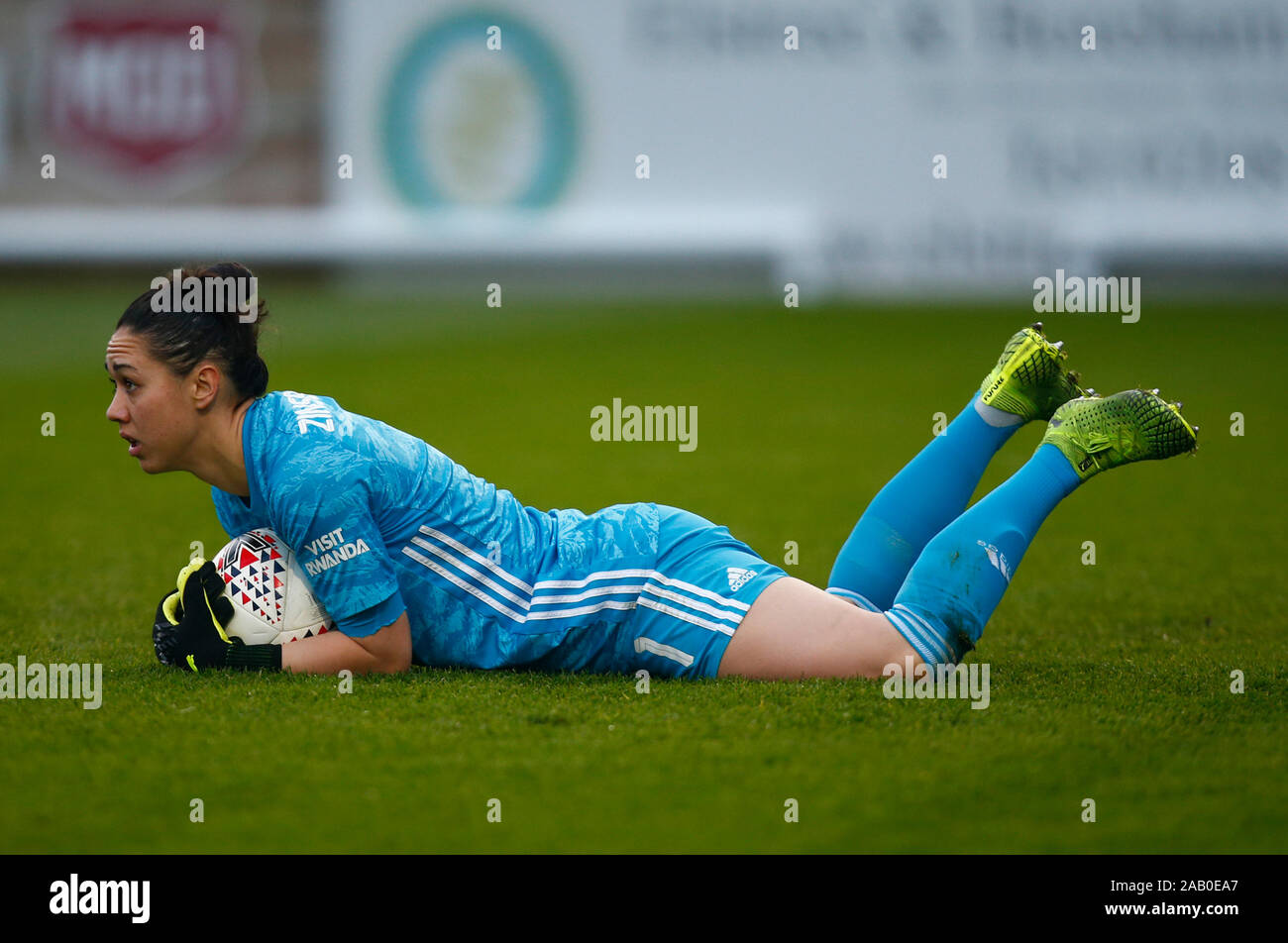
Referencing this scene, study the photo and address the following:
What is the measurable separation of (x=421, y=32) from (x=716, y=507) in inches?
525

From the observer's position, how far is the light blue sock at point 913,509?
4.61 meters

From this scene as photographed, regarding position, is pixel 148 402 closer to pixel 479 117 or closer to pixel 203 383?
pixel 203 383

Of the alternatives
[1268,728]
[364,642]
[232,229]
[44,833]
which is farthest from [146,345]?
[232,229]

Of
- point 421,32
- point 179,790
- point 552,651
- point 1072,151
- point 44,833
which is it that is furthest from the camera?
point 421,32

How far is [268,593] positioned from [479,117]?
1530cm

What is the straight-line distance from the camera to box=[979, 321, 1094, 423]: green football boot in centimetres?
459

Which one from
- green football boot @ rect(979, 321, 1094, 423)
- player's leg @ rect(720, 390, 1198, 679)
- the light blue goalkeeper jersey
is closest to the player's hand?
the light blue goalkeeper jersey

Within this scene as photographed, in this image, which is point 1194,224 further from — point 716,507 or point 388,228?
point 716,507

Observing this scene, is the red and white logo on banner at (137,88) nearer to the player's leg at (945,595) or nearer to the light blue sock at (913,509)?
the light blue sock at (913,509)

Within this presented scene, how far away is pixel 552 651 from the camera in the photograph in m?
4.46

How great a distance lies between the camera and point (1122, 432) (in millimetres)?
4402

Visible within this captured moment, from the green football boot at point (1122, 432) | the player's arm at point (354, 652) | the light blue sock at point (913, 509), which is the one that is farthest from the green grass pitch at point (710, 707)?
the green football boot at point (1122, 432)

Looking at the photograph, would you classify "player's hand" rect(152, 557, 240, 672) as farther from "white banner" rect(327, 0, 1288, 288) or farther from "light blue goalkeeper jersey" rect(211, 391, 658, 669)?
"white banner" rect(327, 0, 1288, 288)

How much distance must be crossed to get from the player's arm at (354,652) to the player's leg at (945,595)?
0.92 metres
